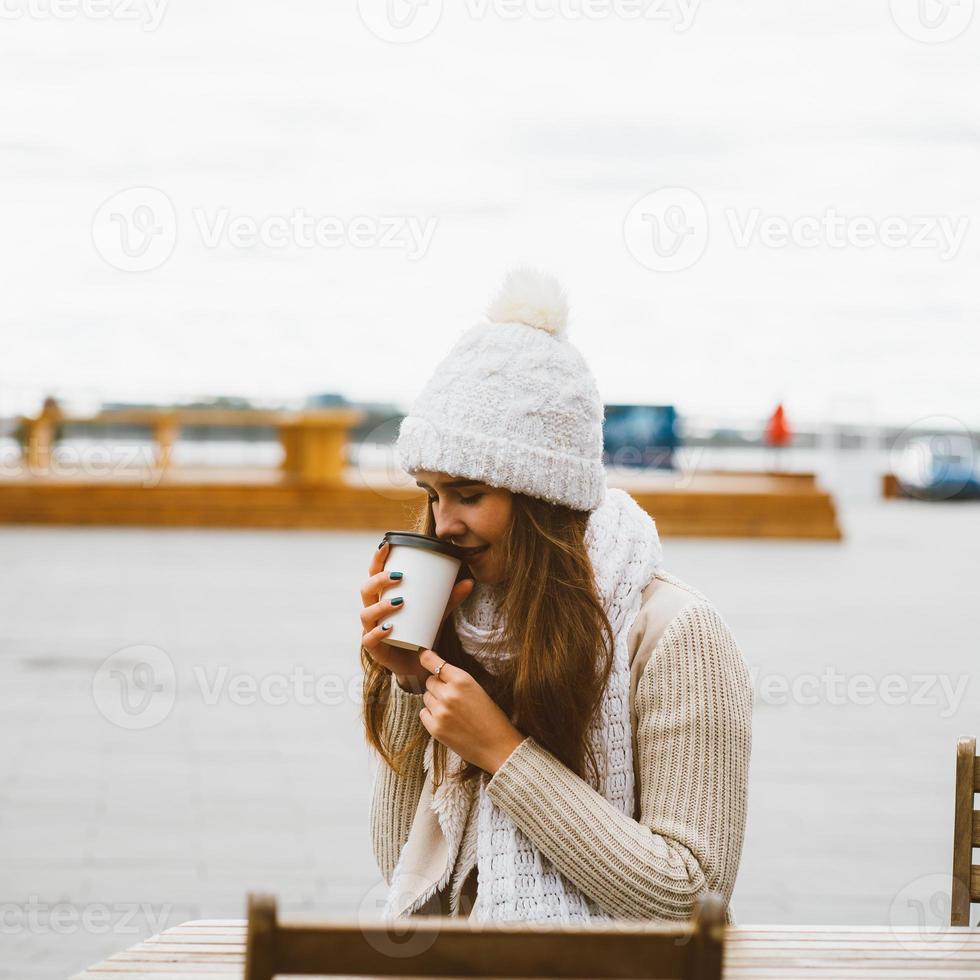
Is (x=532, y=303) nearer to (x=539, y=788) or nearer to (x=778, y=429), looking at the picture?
(x=539, y=788)

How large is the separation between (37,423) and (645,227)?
12627 mm

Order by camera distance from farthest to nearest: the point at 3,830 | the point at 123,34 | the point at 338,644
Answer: the point at 123,34, the point at 338,644, the point at 3,830

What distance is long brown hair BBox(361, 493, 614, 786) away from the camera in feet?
5.32

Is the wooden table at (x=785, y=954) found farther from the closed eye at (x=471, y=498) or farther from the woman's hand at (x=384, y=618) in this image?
the closed eye at (x=471, y=498)

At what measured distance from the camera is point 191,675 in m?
6.23

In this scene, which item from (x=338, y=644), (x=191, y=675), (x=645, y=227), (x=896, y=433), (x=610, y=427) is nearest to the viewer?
(x=645, y=227)

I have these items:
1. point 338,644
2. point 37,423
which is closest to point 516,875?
point 338,644

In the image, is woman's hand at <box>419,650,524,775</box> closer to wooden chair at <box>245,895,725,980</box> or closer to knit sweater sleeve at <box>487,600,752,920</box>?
knit sweater sleeve at <box>487,600,752,920</box>

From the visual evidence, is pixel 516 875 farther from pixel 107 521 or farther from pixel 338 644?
pixel 107 521

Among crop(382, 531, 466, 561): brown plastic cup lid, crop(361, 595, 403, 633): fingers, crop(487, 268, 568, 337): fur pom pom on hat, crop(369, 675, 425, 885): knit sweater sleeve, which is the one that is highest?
crop(487, 268, 568, 337): fur pom pom on hat

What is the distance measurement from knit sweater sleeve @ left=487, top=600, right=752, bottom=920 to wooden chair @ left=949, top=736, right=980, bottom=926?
403 mm

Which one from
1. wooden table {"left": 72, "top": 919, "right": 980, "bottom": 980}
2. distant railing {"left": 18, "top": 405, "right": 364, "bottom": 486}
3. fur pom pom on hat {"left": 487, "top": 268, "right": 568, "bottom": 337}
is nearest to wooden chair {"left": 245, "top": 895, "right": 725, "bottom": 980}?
wooden table {"left": 72, "top": 919, "right": 980, "bottom": 980}

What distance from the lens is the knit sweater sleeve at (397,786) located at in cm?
183

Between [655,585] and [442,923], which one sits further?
[655,585]
